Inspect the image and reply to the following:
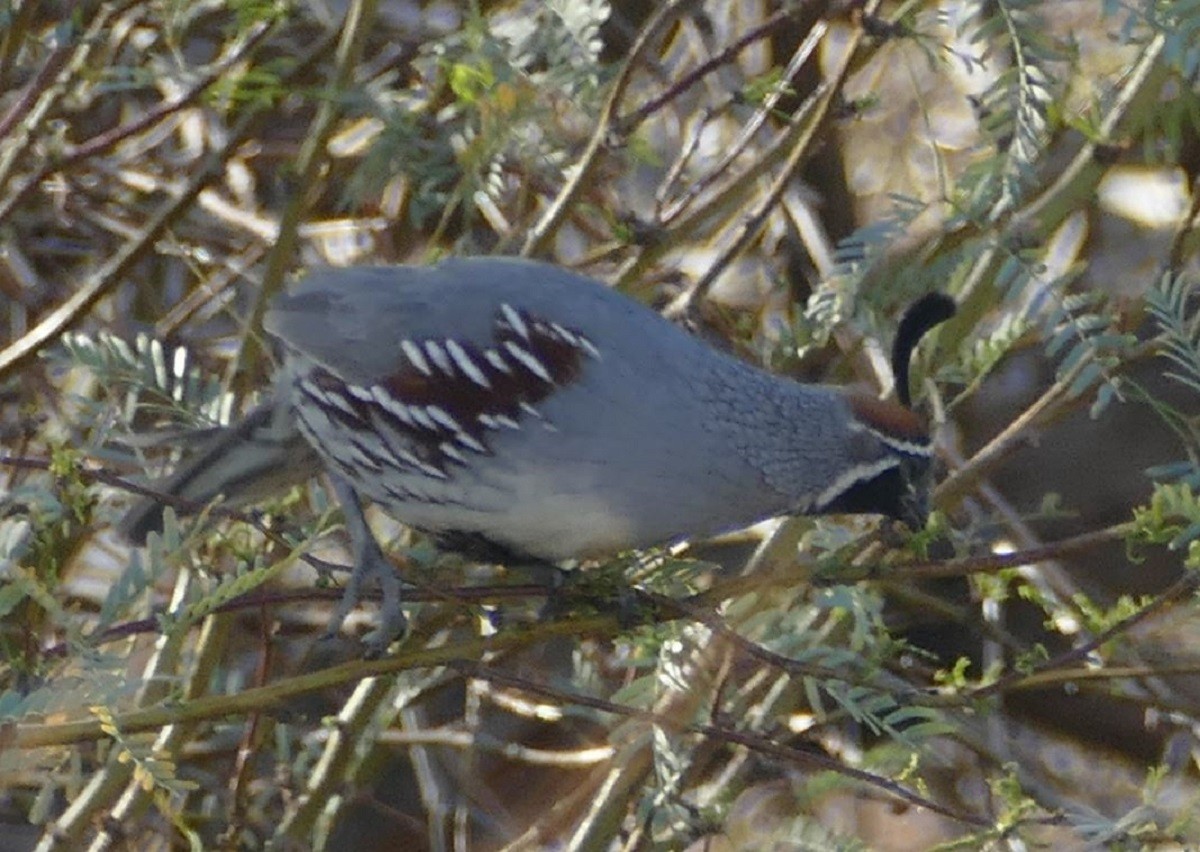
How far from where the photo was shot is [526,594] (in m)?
2.53

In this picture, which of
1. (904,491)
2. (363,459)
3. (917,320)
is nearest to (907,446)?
(904,491)

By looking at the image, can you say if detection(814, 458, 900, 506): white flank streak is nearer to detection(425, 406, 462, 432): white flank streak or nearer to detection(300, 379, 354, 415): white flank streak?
detection(425, 406, 462, 432): white flank streak

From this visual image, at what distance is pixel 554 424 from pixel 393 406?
289mm

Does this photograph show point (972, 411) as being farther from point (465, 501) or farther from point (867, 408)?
point (465, 501)

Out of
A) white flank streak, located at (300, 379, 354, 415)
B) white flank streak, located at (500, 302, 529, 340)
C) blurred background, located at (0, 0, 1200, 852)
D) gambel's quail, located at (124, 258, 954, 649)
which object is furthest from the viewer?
white flank streak, located at (300, 379, 354, 415)

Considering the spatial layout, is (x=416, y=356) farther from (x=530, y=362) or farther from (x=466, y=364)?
(x=530, y=362)

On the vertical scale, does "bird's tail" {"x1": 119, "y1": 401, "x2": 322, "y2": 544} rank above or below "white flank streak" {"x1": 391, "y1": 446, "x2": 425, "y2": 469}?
below

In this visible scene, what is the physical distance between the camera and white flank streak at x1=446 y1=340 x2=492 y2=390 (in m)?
2.86

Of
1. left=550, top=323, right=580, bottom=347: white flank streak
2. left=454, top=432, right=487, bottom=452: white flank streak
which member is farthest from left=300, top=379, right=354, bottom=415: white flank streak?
left=550, top=323, right=580, bottom=347: white flank streak

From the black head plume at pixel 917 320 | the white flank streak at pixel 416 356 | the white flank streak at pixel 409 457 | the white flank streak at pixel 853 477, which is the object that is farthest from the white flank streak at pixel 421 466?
the black head plume at pixel 917 320

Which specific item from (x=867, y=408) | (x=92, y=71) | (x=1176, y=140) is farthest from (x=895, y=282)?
(x=92, y=71)

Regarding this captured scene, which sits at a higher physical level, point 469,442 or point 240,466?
point 469,442

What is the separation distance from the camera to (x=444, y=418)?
2875 millimetres

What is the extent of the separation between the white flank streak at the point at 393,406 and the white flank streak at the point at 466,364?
105mm
